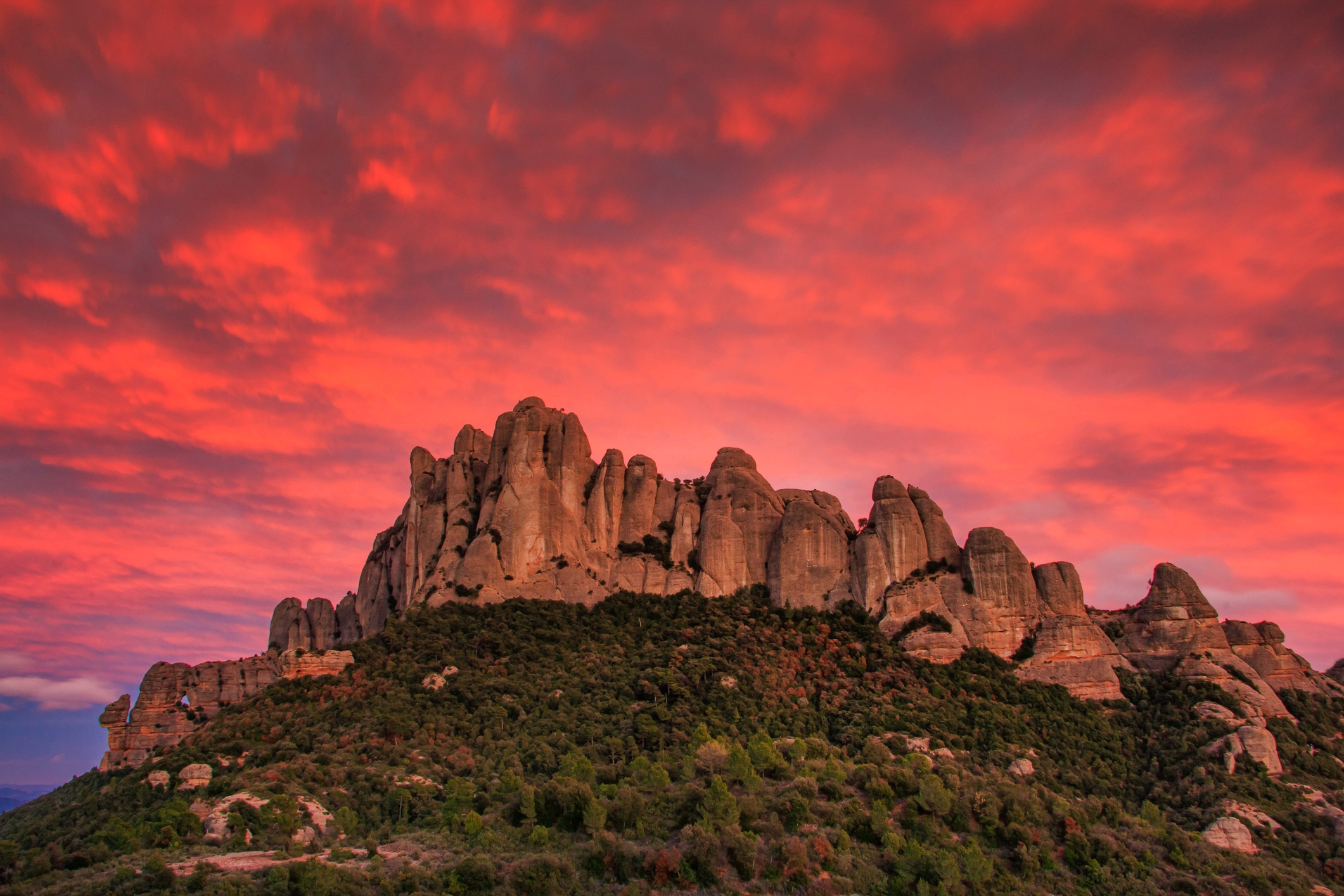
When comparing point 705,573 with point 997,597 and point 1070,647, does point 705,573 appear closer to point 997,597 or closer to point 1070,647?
point 997,597

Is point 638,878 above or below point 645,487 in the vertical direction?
below

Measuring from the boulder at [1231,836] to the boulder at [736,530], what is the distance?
49432mm

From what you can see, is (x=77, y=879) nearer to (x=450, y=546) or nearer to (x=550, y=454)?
(x=450, y=546)

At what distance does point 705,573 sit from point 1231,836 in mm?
55538

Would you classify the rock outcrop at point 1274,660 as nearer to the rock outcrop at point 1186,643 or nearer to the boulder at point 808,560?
the rock outcrop at point 1186,643

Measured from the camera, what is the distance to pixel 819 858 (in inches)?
2032

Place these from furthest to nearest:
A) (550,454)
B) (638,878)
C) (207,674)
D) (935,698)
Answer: (550,454), (207,674), (935,698), (638,878)

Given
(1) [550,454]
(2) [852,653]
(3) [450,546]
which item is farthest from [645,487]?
(2) [852,653]

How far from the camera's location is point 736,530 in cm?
10250

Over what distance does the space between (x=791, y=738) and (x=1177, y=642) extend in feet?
146

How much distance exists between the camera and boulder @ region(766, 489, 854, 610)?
94875 millimetres

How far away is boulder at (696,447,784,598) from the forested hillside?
670cm

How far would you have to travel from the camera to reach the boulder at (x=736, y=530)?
99.8 m

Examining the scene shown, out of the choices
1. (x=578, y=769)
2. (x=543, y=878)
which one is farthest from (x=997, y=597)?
(x=543, y=878)
